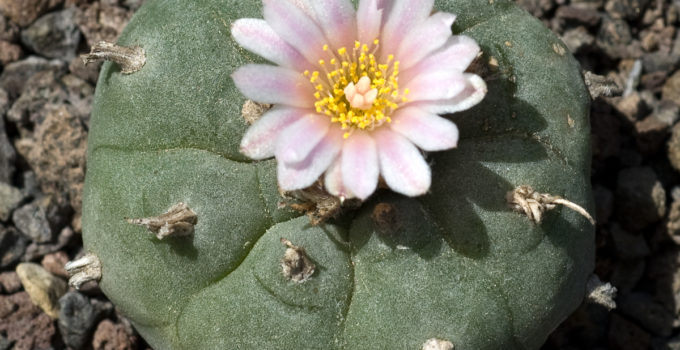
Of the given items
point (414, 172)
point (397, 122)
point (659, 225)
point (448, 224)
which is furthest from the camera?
point (659, 225)

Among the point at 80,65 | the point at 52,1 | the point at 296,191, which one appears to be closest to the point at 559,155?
the point at 296,191

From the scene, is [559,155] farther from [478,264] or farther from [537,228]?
[478,264]

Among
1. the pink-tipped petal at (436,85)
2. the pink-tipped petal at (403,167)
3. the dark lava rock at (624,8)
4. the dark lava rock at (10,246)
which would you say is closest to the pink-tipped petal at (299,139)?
the pink-tipped petal at (403,167)

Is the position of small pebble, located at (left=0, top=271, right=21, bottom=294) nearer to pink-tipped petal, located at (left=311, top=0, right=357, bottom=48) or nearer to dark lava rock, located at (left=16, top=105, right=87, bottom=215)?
dark lava rock, located at (left=16, top=105, right=87, bottom=215)

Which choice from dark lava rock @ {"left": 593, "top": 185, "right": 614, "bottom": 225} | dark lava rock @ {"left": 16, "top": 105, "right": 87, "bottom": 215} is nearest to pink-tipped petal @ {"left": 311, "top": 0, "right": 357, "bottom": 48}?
dark lava rock @ {"left": 16, "top": 105, "right": 87, "bottom": 215}

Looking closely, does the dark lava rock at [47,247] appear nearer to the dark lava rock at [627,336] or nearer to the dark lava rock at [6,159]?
the dark lava rock at [6,159]

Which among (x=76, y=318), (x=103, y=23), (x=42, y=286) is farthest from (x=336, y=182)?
(x=103, y=23)
